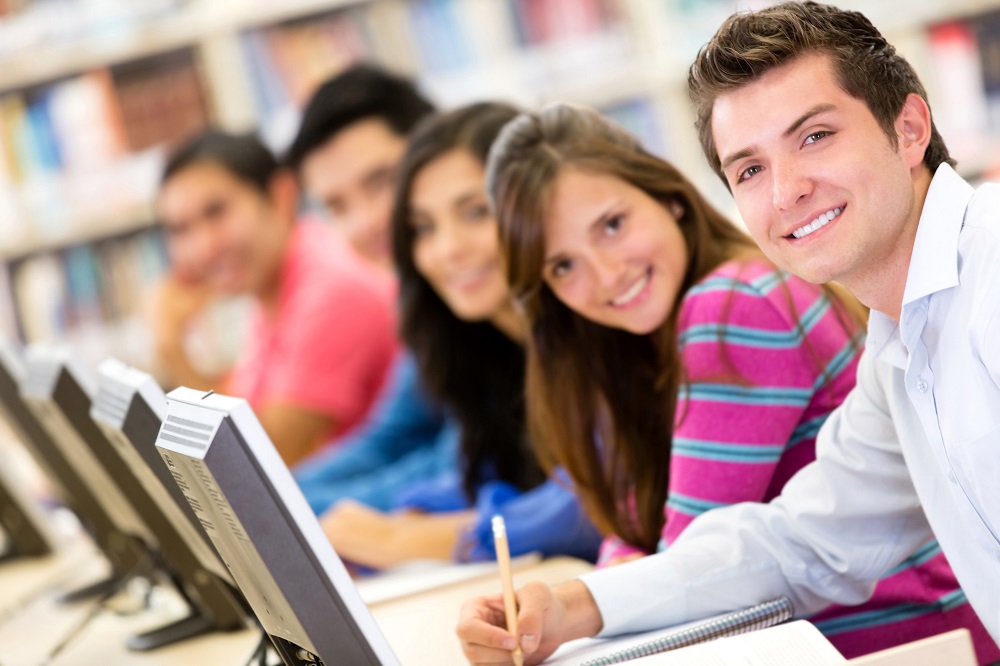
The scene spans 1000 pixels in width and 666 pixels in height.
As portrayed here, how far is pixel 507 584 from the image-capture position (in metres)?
1.17

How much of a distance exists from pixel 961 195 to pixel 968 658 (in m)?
0.44

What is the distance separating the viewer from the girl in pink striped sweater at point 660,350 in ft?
4.62

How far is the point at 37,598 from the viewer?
230cm

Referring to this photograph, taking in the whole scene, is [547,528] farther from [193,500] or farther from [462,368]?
[193,500]

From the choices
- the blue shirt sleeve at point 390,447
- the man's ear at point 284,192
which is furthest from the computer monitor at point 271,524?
the man's ear at point 284,192

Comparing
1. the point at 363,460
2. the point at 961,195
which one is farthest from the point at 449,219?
A: the point at 961,195

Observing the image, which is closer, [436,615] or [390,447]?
[436,615]

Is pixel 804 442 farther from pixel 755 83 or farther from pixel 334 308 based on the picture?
pixel 334 308

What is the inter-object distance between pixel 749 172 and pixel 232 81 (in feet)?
9.56

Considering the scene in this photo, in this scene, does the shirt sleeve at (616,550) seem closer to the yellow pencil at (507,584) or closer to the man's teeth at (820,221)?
the yellow pencil at (507,584)

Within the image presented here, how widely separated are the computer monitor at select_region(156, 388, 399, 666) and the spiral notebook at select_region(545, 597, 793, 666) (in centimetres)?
27

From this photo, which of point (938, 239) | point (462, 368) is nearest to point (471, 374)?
point (462, 368)

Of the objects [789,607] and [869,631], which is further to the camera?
[869,631]

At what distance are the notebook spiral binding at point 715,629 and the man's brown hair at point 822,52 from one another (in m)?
0.48
